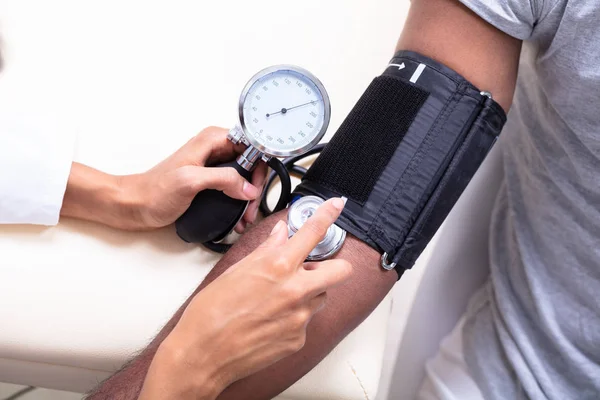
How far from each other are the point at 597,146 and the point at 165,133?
27.5 inches

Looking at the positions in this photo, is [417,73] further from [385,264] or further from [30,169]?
[30,169]

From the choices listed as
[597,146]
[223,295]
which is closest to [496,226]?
[597,146]

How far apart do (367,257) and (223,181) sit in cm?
23

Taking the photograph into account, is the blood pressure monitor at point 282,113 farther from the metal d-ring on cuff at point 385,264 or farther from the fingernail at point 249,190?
the metal d-ring on cuff at point 385,264

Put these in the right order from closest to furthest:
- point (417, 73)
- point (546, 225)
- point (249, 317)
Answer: point (249, 317) < point (417, 73) < point (546, 225)

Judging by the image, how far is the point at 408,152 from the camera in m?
0.79

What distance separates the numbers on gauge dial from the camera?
82 centimetres

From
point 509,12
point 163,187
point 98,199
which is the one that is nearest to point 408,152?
point 509,12

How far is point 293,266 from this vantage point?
654mm

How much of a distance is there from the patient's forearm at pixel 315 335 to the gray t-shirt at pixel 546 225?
27 cm

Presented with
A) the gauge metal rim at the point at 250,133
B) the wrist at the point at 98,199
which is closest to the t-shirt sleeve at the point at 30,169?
the wrist at the point at 98,199

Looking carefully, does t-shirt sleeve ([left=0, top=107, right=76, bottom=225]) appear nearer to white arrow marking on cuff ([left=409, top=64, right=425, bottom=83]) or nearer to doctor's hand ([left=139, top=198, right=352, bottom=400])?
doctor's hand ([left=139, top=198, right=352, bottom=400])

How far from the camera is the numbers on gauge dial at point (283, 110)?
82 cm

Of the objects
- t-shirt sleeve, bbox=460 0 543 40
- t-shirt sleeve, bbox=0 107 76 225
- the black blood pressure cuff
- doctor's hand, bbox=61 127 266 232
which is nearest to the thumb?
doctor's hand, bbox=61 127 266 232
